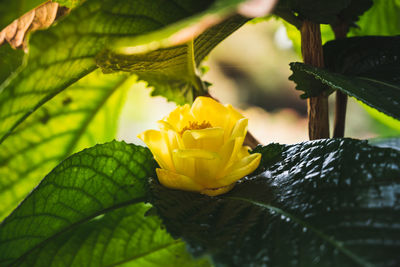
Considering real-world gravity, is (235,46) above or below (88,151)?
above

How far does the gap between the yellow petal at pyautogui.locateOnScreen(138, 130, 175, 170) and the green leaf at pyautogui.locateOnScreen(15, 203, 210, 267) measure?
0.06m

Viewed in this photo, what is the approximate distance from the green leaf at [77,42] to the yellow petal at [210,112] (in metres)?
0.06

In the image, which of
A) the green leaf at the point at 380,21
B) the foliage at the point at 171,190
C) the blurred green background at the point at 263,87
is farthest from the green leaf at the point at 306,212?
the blurred green background at the point at 263,87

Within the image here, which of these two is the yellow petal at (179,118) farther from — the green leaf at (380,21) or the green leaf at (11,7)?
the green leaf at (380,21)

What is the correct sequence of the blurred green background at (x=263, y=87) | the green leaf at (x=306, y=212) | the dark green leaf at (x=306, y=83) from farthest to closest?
the blurred green background at (x=263, y=87) → the dark green leaf at (x=306, y=83) → the green leaf at (x=306, y=212)

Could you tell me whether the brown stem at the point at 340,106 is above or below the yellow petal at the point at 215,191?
above

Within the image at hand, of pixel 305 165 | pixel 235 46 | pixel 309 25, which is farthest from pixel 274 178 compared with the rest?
pixel 235 46

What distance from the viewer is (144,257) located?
0.32 meters

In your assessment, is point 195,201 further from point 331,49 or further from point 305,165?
point 331,49

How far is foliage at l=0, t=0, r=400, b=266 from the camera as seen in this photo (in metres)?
0.19

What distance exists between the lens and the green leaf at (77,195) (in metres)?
0.29

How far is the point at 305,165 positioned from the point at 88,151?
155 mm

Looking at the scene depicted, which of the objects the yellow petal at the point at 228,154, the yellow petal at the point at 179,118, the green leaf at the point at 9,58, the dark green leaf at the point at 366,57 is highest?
the green leaf at the point at 9,58

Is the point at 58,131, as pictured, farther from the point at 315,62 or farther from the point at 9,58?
the point at 315,62
